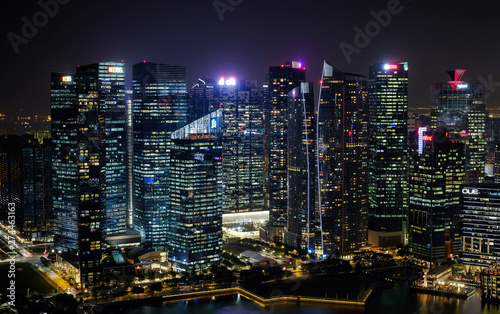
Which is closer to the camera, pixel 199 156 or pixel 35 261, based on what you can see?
pixel 199 156

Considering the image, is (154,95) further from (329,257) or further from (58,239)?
(329,257)

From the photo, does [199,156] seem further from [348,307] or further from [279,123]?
[279,123]

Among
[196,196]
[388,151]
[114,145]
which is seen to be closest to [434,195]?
[388,151]

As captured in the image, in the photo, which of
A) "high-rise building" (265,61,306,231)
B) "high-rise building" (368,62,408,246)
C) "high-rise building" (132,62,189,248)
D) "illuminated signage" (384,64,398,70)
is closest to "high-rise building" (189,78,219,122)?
"high-rise building" (265,61,306,231)

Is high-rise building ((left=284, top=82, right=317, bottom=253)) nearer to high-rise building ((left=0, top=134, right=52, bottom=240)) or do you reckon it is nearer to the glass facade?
the glass facade

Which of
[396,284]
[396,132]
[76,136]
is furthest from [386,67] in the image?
[76,136]

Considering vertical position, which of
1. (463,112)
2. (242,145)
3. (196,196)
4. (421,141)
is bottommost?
(196,196)

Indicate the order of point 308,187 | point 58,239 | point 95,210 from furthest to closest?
point 308,187 < point 58,239 < point 95,210
